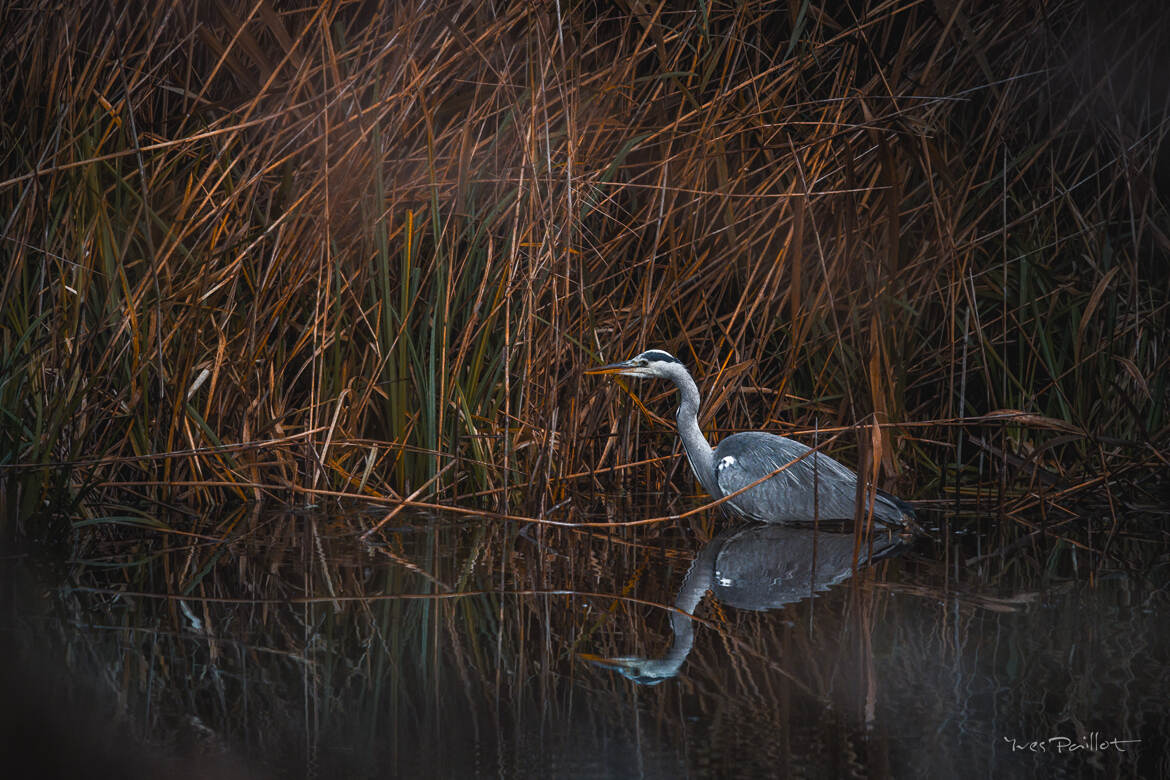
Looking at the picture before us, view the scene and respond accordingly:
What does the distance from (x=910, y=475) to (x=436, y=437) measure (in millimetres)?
2081

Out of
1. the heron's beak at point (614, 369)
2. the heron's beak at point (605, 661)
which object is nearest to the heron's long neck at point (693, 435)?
the heron's beak at point (614, 369)

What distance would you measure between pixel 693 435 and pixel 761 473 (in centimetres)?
39

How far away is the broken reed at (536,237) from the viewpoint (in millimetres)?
4352

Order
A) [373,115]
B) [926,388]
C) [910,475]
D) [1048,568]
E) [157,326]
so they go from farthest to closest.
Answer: [926,388]
[910,475]
[373,115]
[157,326]
[1048,568]

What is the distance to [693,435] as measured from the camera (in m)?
4.94

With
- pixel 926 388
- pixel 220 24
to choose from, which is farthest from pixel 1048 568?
pixel 220 24

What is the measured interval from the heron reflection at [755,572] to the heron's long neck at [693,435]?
0.25 metres

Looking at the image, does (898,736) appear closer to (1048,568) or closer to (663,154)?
(1048,568)

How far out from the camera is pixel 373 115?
14.8 ft
